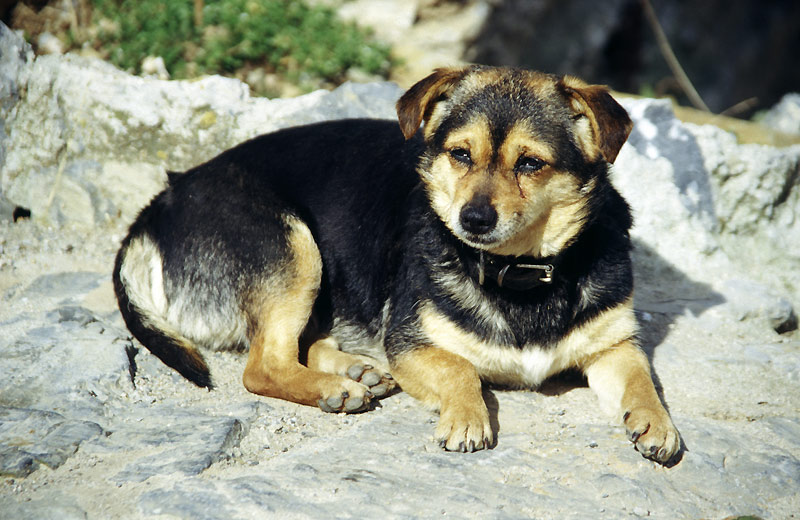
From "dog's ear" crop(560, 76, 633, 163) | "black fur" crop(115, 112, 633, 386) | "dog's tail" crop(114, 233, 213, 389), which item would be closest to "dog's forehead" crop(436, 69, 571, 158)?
"dog's ear" crop(560, 76, 633, 163)

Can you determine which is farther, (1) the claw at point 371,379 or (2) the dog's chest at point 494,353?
(1) the claw at point 371,379

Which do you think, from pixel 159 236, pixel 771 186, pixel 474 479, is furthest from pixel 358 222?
pixel 771 186

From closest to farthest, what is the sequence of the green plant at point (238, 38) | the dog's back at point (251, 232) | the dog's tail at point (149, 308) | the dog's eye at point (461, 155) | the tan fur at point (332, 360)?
the dog's eye at point (461, 155)
the dog's tail at point (149, 308)
the tan fur at point (332, 360)
the dog's back at point (251, 232)
the green plant at point (238, 38)

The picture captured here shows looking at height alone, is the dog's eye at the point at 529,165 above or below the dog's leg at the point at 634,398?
above

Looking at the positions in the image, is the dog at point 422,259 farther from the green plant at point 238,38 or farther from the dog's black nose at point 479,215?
the green plant at point 238,38

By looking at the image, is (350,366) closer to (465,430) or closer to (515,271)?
(465,430)

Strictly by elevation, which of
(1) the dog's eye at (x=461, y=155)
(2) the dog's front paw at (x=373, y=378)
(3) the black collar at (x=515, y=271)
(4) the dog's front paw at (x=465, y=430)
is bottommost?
(2) the dog's front paw at (x=373, y=378)

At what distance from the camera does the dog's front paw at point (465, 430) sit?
3.31 m

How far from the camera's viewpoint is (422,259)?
3.96m

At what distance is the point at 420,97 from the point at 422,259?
2.74 feet

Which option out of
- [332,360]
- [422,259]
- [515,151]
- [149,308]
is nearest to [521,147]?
[515,151]

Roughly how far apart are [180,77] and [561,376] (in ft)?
15.0

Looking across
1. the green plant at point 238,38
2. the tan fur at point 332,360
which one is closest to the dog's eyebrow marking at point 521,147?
the tan fur at point 332,360

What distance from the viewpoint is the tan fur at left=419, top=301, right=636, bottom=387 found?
3750 millimetres
